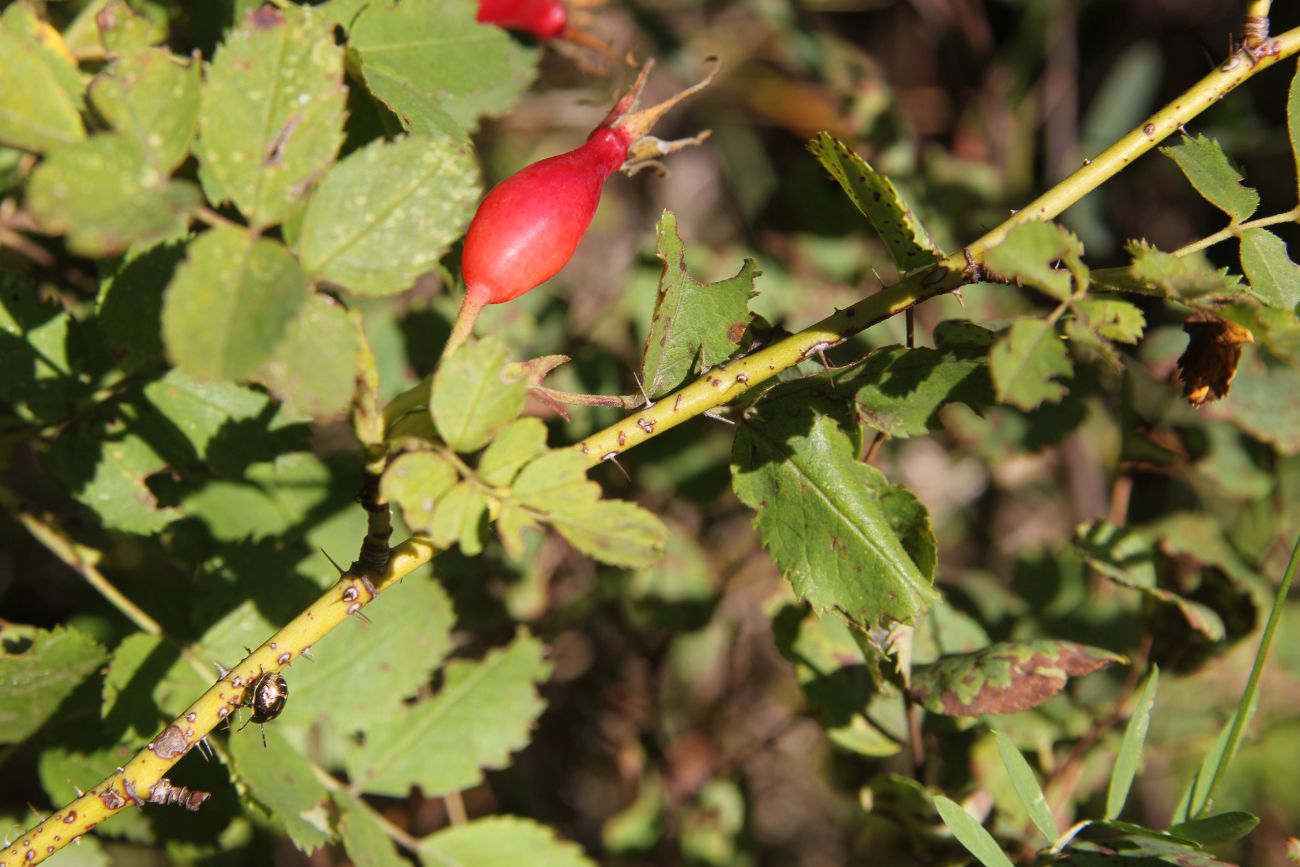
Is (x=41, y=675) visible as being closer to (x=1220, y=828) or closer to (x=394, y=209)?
(x=394, y=209)

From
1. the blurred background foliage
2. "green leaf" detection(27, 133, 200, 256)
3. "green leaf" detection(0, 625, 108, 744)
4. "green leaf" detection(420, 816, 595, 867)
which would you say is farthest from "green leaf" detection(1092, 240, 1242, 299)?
"green leaf" detection(0, 625, 108, 744)

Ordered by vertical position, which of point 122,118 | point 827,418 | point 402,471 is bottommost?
point 827,418

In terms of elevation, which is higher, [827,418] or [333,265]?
[333,265]

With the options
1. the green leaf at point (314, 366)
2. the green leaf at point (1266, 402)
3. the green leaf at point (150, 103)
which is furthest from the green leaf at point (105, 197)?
the green leaf at point (1266, 402)

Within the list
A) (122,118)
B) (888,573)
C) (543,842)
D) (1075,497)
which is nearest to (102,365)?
(122,118)

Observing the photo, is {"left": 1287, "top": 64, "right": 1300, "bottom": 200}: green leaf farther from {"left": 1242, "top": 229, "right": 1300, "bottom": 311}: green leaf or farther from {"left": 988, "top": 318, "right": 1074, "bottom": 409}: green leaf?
{"left": 988, "top": 318, "right": 1074, "bottom": 409}: green leaf

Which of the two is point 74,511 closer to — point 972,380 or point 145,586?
point 145,586

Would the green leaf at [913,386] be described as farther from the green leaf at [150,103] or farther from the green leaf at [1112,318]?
the green leaf at [150,103]

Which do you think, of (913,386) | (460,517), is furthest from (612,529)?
(913,386)
